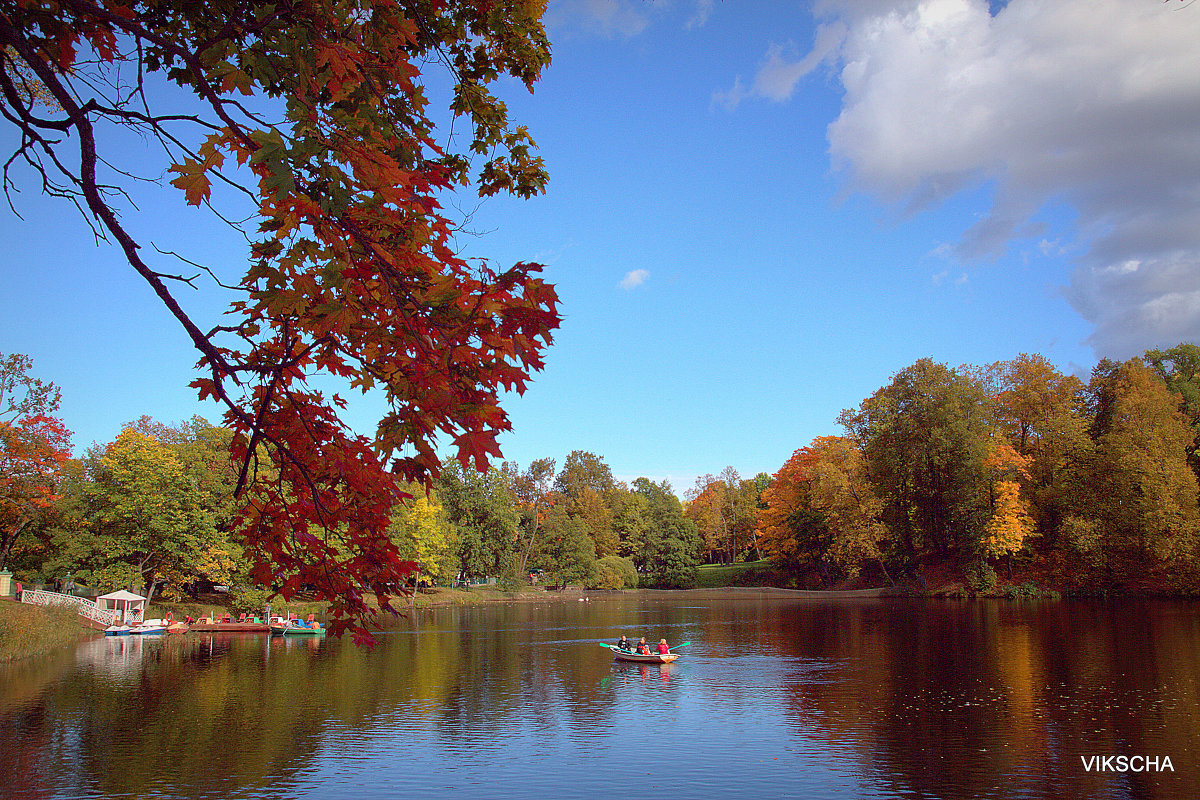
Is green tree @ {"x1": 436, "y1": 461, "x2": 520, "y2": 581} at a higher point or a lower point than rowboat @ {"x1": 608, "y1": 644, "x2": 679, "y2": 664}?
higher

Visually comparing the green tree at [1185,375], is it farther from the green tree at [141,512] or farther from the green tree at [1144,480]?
the green tree at [141,512]

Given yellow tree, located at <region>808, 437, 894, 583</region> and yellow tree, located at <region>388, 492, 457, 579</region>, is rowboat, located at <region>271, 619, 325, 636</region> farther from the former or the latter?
yellow tree, located at <region>808, 437, 894, 583</region>

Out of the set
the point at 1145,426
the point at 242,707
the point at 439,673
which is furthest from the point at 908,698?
the point at 1145,426

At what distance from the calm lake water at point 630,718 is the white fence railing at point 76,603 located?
154 inches

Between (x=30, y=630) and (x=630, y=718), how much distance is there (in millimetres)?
24154

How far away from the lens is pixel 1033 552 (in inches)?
1960

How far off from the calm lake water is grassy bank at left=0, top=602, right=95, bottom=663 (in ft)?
3.73

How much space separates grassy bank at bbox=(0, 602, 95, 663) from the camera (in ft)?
87.4

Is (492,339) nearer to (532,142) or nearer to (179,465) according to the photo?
(532,142)

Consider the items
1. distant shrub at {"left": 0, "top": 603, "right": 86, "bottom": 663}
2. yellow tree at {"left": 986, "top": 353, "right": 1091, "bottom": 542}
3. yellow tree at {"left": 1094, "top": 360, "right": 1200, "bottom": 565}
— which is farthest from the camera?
yellow tree at {"left": 986, "top": 353, "right": 1091, "bottom": 542}

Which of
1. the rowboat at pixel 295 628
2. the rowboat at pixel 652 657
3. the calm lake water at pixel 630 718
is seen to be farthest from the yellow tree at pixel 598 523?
the rowboat at pixel 652 657

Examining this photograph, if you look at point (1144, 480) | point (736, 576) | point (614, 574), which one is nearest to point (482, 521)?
point (614, 574)

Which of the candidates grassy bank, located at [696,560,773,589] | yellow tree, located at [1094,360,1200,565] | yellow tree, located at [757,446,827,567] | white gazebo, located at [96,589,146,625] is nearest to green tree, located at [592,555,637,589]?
grassy bank, located at [696,560,773,589]

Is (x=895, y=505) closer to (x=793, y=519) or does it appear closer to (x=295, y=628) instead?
(x=793, y=519)
